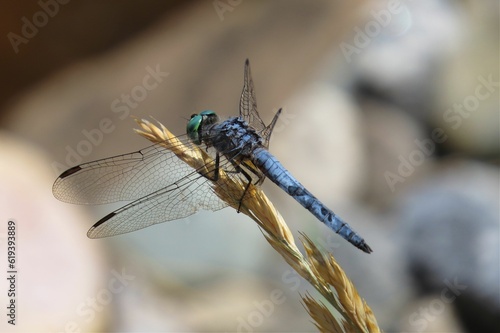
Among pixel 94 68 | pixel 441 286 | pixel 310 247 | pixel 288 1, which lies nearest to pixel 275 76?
pixel 288 1

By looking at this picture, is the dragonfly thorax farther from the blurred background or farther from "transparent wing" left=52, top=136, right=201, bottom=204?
the blurred background

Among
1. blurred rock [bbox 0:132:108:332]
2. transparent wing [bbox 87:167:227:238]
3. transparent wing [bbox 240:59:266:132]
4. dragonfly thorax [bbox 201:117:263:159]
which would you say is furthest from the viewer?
blurred rock [bbox 0:132:108:332]

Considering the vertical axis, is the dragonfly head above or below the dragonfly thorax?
above

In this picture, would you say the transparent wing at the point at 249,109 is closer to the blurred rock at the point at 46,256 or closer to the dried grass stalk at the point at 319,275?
the dried grass stalk at the point at 319,275

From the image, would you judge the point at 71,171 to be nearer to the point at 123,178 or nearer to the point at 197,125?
the point at 123,178

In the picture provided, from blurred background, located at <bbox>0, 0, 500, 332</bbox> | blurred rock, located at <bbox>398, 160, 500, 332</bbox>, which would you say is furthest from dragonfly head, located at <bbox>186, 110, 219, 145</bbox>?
blurred rock, located at <bbox>398, 160, 500, 332</bbox>

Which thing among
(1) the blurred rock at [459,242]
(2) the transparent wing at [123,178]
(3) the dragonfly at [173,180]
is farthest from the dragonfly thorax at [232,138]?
(1) the blurred rock at [459,242]

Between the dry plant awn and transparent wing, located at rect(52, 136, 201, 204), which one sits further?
transparent wing, located at rect(52, 136, 201, 204)

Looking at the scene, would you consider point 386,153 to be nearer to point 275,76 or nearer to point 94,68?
point 275,76
